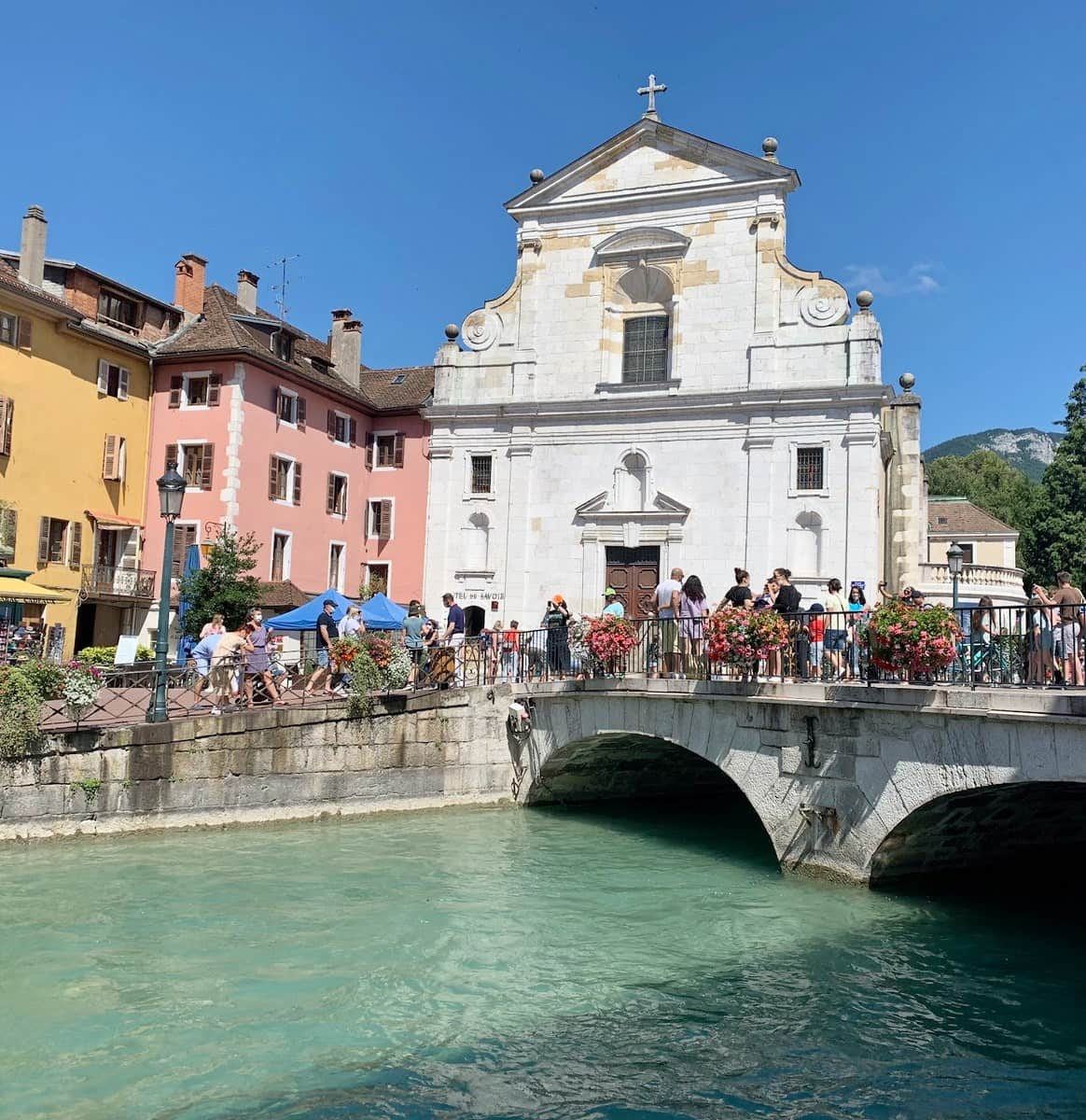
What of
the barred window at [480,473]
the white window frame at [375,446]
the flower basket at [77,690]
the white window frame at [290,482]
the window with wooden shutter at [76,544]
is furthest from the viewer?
the white window frame at [375,446]

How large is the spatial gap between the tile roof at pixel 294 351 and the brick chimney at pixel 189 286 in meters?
0.35

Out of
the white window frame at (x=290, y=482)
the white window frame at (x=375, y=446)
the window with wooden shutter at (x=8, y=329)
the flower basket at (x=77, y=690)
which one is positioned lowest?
the flower basket at (x=77, y=690)

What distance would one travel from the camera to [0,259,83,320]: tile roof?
28189 millimetres

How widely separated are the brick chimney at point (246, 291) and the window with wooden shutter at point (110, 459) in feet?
28.1

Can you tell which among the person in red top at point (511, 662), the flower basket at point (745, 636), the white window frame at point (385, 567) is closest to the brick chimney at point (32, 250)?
Result: the white window frame at point (385, 567)

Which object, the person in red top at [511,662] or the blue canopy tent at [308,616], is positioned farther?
the blue canopy tent at [308,616]

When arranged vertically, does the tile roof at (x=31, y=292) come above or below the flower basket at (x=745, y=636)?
above

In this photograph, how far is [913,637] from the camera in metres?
12.0

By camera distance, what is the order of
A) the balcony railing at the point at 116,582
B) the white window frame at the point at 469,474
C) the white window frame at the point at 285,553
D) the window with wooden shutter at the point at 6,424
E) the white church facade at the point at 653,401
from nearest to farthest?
the white church facade at the point at 653,401 < the white window frame at the point at 469,474 < the window with wooden shutter at the point at 6,424 < the balcony railing at the point at 116,582 < the white window frame at the point at 285,553

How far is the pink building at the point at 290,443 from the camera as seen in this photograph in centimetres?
3253

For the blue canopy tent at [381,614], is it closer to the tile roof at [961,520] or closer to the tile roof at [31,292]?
the tile roof at [31,292]

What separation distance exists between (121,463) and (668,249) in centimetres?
1772

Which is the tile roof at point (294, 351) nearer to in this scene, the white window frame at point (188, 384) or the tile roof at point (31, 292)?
the white window frame at point (188, 384)

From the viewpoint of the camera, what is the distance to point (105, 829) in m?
15.0
